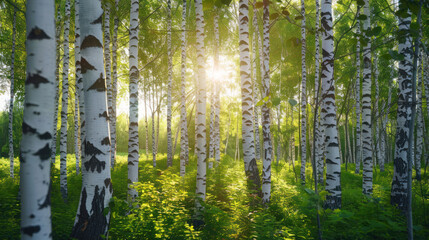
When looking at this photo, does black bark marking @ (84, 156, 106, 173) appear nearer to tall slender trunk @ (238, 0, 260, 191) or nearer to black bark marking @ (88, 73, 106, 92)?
black bark marking @ (88, 73, 106, 92)

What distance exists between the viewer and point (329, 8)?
4.50 metres

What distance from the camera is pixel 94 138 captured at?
2.82 metres

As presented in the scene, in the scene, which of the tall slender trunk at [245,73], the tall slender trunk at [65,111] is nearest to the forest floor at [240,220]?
the tall slender trunk at [245,73]

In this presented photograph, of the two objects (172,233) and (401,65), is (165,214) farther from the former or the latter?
(401,65)

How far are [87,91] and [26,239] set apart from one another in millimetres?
1664

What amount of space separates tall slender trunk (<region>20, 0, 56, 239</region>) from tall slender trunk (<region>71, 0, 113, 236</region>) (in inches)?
32.9

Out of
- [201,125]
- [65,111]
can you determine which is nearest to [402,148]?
[201,125]

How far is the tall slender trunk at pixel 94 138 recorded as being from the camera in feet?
8.90

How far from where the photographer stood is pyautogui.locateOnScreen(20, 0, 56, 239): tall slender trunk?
71.5 inches

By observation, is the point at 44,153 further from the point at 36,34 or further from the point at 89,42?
the point at 89,42

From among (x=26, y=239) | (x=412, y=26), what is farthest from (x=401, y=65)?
(x=26, y=239)

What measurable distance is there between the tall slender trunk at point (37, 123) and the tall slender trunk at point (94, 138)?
0.84 m

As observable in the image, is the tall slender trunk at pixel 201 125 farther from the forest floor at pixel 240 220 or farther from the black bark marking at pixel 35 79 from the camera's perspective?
the black bark marking at pixel 35 79

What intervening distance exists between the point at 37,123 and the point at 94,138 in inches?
38.0
